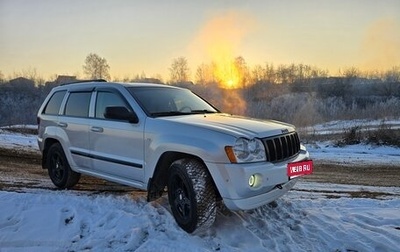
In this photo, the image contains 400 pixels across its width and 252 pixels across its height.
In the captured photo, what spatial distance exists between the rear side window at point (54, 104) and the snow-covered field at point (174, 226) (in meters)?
1.72

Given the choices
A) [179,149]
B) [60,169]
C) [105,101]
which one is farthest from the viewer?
[60,169]

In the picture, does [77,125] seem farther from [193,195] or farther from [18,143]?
[18,143]

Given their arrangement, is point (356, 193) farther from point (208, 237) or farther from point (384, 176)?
point (208, 237)

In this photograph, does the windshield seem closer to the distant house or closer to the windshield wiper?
the windshield wiper

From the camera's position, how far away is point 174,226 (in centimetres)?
445

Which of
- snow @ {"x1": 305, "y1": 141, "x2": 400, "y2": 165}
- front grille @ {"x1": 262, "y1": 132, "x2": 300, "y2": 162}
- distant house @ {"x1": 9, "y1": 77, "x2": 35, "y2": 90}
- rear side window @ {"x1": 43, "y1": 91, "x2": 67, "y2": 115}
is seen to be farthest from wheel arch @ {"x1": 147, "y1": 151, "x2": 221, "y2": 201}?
distant house @ {"x1": 9, "y1": 77, "x2": 35, "y2": 90}

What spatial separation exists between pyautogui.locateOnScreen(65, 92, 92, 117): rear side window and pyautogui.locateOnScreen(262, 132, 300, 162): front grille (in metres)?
3.06

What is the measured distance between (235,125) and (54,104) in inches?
155

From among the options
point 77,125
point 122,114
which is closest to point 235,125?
point 122,114

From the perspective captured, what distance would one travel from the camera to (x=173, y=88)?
19.8ft

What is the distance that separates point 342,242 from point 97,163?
140 inches

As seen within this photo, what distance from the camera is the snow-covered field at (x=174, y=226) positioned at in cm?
408

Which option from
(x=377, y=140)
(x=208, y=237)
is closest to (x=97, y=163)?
(x=208, y=237)

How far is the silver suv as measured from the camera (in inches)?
159
